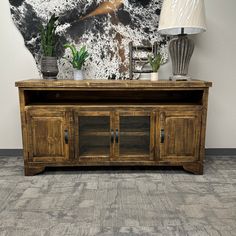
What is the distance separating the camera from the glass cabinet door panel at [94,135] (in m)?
1.80

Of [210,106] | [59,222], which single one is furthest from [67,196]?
[210,106]

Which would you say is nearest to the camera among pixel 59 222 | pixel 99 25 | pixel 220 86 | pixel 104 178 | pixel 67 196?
pixel 59 222

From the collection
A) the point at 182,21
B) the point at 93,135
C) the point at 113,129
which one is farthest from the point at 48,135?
the point at 182,21

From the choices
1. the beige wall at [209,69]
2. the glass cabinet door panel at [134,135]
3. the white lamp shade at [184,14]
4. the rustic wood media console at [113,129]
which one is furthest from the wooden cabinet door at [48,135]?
the white lamp shade at [184,14]

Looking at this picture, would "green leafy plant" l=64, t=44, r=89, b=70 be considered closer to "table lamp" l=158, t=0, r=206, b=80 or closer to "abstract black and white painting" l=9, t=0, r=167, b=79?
"abstract black and white painting" l=9, t=0, r=167, b=79

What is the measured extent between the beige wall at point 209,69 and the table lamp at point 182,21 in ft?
0.92

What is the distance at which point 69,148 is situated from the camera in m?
1.80

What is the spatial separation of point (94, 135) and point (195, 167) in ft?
2.63

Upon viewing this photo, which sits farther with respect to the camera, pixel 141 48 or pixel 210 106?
pixel 210 106

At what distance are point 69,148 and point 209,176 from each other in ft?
3.49

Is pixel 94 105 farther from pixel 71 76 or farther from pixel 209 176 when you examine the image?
pixel 209 176

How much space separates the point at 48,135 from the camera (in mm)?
1776

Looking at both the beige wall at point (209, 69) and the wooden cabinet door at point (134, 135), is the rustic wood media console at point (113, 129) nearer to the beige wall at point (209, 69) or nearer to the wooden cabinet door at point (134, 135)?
the wooden cabinet door at point (134, 135)

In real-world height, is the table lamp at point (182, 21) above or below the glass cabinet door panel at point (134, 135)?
above
